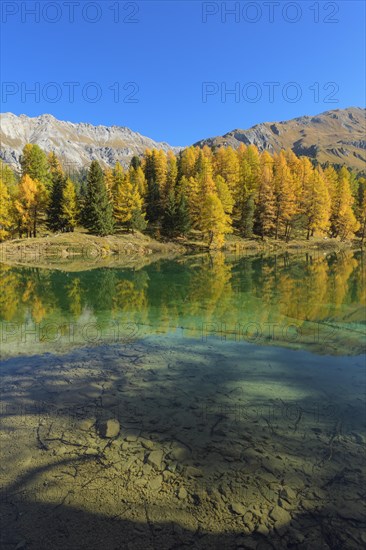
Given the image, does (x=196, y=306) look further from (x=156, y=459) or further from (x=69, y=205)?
(x=69, y=205)

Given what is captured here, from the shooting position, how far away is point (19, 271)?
3906 cm

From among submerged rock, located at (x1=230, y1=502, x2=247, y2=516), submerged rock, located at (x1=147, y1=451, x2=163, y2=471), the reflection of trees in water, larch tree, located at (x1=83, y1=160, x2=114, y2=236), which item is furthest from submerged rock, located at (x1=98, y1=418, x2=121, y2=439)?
larch tree, located at (x1=83, y1=160, x2=114, y2=236)

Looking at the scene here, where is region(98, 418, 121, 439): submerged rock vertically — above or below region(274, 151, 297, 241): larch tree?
below

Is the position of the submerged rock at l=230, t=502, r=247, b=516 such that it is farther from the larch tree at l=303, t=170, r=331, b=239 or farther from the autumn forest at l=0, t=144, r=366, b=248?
the larch tree at l=303, t=170, r=331, b=239

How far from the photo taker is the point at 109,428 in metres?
7.62

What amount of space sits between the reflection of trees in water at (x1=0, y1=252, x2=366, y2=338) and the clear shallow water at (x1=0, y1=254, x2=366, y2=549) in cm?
110

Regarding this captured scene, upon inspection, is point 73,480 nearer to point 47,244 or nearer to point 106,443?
point 106,443

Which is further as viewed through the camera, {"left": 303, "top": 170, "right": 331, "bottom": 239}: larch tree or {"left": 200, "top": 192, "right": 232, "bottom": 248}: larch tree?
{"left": 303, "top": 170, "right": 331, "bottom": 239}: larch tree

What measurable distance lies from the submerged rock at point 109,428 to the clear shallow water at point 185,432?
143mm

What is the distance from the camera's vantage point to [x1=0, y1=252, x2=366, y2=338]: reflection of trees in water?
18.8 m

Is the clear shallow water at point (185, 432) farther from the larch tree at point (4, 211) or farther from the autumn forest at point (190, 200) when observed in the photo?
the autumn forest at point (190, 200)

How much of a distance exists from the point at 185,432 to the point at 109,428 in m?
1.77

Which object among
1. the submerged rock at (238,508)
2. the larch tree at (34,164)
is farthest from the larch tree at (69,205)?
the submerged rock at (238,508)

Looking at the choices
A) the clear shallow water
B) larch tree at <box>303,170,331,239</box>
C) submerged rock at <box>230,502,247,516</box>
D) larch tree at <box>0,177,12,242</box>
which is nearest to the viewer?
the clear shallow water
